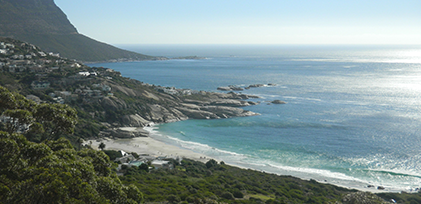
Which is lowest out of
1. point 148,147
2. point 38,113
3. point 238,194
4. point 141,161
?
point 148,147

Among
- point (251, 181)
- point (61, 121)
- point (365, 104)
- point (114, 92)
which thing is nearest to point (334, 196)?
point (251, 181)

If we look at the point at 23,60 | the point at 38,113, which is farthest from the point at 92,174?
the point at 23,60

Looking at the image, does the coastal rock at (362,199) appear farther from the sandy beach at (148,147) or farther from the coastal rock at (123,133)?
the coastal rock at (123,133)

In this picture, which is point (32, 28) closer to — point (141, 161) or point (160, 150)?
point (160, 150)

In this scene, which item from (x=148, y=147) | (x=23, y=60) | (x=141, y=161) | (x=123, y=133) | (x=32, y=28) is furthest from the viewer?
(x=32, y=28)

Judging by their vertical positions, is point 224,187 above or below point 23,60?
below

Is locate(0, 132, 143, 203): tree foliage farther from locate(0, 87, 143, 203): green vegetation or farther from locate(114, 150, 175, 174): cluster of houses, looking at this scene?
locate(114, 150, 175, 174): cluster of houses

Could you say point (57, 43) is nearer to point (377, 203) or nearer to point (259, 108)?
point (259, 108)

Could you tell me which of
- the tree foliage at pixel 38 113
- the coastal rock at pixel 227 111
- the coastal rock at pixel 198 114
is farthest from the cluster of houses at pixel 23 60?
the tree foliage at pixel 38 113
